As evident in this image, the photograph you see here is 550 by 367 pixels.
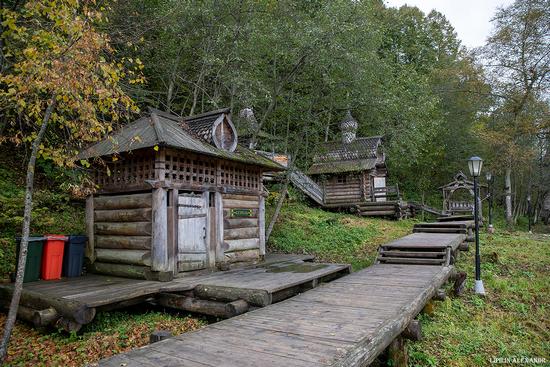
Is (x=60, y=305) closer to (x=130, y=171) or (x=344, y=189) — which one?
(x=130, y=171)

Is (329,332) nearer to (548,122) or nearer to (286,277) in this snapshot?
(286,277)

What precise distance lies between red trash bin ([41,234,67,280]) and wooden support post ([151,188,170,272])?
2368mm

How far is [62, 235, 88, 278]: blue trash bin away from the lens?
866cm

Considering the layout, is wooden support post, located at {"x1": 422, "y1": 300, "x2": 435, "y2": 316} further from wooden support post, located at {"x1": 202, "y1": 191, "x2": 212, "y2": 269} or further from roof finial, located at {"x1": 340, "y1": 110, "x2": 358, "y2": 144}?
roof finial, located at {"x1": 340, "y1": 110, "x2": 358, "y2": 144}

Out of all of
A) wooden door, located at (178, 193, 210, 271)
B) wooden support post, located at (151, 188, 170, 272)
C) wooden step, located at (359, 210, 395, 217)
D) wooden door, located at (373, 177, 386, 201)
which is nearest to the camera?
wooden support post, located at (151, 188, 170, 272)

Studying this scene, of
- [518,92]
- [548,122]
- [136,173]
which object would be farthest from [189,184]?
[518,92]

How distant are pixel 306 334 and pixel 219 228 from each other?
17.4ft

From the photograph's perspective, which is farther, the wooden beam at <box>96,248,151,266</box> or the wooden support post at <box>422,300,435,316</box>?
the wooden beam at <box>96,248,151,266</box>

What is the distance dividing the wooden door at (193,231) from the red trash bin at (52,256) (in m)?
2.79

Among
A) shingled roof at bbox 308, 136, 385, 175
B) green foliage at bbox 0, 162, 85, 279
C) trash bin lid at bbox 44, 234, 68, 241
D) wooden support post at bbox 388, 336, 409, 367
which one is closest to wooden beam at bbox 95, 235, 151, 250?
trash bin lid at bbox 44, 234, 68, 241

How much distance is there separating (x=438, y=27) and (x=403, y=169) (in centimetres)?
2090

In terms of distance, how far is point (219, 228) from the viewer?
9305 mm

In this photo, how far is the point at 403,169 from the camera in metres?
35.2

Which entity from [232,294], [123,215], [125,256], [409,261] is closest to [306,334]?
[232,294]
